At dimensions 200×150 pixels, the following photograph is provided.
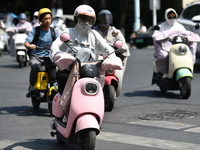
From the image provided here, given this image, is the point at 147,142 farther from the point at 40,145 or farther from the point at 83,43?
the point at 83,43

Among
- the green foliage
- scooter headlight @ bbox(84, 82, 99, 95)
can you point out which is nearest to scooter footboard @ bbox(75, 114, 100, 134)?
scooter headlight @ bbox(84, 82, 99, 95)

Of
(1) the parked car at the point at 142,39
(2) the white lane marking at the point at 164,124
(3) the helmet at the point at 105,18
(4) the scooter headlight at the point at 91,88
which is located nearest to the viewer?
(4) the scooter headlight at the point at 91,88

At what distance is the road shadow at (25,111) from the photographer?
1033cm

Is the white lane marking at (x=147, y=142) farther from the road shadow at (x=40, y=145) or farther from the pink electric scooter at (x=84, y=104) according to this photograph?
the pink electric scooter at (x=84, y=104)

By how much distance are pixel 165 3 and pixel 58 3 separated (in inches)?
740

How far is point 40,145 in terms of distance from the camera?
7.61 metres

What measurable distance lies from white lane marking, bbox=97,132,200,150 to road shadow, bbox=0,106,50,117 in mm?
2297

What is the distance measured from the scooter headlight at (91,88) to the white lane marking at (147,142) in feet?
4.00

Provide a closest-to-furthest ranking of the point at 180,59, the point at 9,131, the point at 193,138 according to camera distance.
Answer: the point at 193,138 < the point at 9,131 < the point at 180,59

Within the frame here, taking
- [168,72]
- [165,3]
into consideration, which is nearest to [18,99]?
[168,72]

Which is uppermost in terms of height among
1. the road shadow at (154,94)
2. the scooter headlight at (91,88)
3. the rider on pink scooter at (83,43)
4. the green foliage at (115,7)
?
the rider on pink scooter at (83,43)

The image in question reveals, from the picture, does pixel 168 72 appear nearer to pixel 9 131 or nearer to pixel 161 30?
pixel 161 30

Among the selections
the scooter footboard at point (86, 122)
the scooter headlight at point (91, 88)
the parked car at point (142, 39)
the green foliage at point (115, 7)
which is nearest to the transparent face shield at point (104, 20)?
the scooter headlight at point (91, 88)

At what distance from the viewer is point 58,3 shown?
36875mm
